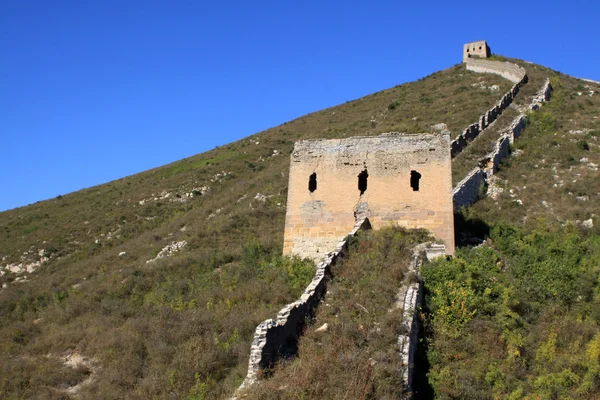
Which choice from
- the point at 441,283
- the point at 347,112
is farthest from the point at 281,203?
the point at 347,112

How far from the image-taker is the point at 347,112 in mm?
47938

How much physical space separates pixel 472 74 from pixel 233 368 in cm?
4389

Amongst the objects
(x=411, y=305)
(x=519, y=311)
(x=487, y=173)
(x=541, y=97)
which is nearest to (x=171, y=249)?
(x=487, y=173)

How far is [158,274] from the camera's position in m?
17.7

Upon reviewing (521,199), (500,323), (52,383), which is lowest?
(52,383)

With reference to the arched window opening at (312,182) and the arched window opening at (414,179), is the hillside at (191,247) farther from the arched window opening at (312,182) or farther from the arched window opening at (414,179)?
the arched window opening at (414,179)

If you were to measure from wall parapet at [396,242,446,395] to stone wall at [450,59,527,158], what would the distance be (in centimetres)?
1134

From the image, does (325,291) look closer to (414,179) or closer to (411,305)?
(411,305)

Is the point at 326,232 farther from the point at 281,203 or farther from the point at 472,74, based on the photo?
the point at 472,74

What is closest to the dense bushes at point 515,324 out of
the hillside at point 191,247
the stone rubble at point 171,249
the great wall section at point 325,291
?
the great wall section at point 325,291

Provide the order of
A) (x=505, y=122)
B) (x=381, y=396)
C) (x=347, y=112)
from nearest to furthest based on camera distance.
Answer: (x=381, y=396) → (x=505, y=122) → (x=347, y=112)

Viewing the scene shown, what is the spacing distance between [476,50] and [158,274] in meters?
46.5

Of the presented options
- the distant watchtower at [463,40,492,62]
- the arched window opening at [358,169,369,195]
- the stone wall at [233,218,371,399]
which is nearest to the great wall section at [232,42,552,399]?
the stone wall at [233,218,371,399]

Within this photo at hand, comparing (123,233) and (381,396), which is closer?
(381,396)
